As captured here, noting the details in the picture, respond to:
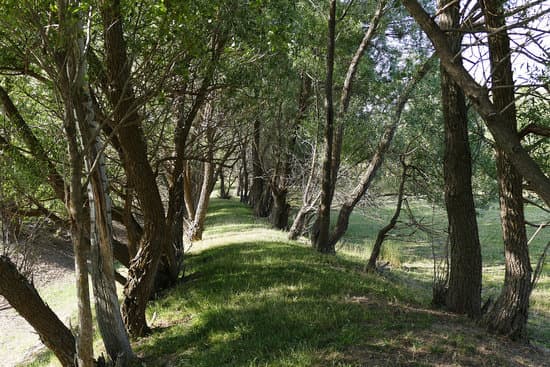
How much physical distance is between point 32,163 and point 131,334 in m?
3.40

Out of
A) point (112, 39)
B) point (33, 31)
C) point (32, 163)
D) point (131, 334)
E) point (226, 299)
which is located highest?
point (112, 39)

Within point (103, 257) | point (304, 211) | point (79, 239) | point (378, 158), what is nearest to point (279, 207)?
point (304, 211)

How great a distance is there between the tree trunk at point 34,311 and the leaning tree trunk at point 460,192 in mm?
6506

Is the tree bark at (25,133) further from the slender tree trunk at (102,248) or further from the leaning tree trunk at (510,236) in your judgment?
the leaning tree trunk at (510,236)

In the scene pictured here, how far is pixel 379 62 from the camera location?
17609 millimetres

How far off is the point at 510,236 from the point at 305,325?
3.43 m

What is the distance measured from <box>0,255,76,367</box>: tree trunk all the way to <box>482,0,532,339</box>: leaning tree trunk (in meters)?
6.45

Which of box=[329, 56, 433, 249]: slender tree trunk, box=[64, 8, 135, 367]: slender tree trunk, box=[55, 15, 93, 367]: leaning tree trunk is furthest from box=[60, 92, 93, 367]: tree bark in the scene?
box=[329, 56, 433, 249]: slender tree trunk

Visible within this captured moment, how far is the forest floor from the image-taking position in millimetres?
6250

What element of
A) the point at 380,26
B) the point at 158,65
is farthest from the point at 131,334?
the point at 380,26

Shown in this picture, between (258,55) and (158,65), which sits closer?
(158,65)

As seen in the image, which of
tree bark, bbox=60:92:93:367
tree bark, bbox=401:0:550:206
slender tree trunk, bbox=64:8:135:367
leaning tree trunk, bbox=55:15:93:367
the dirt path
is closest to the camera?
tree bark, bbox=401:0:550:206

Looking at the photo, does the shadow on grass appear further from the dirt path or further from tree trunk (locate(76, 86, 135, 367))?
the dirt path

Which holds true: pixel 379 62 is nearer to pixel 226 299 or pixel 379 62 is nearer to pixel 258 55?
pixel 258 55
